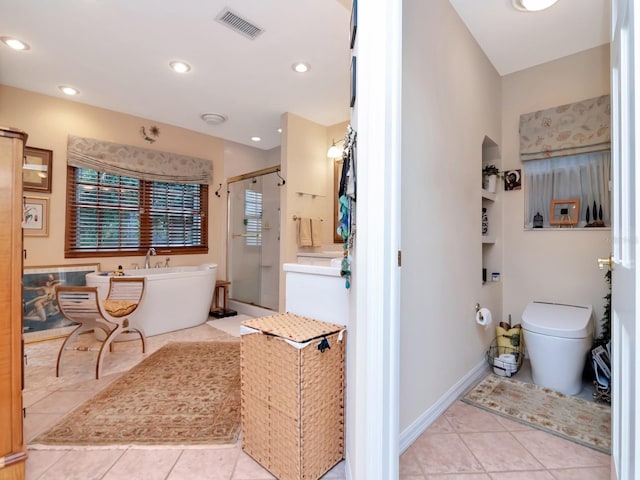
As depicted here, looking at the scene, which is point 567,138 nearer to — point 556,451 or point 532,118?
point 532,118

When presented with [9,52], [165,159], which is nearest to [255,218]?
[165,159]

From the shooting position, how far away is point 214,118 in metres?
3.77

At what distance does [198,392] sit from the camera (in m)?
2.08

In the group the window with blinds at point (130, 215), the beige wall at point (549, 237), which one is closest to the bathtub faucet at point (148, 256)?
the window with blinds at point (130, 215)

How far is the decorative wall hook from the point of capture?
378 centimetres

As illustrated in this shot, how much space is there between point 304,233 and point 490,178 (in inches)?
78.3

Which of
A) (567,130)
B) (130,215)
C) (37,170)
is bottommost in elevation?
(130,215)

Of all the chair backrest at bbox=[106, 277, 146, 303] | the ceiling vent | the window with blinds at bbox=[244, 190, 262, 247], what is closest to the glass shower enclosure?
the window with blinds at bbox=[244, 190, 262, 247]

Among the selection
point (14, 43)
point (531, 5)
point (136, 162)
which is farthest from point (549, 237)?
point (14, 43)

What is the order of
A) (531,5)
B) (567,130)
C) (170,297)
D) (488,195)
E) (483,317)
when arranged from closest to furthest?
(531,5)
(483,317)
(567,130)
(488,195)
(170,297)

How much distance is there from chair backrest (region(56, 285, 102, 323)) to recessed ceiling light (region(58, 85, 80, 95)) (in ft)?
6.69

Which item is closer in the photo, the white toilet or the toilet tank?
the toilet tank

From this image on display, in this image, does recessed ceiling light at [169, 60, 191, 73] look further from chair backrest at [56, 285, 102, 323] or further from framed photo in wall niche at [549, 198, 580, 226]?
framed photo in wall niche at [549, 198, 580, 226]

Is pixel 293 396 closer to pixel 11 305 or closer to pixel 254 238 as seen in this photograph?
pixel 11 305
